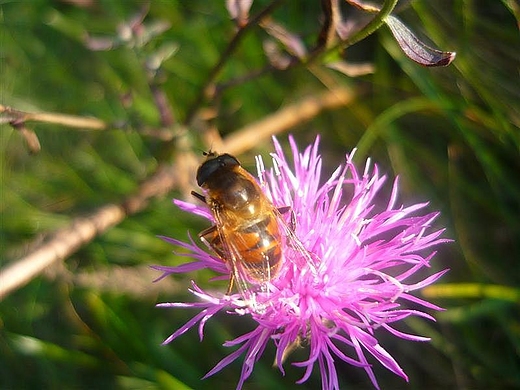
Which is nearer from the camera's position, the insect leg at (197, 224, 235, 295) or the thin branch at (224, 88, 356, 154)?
the insect leg at (197, 224, 235, 295)

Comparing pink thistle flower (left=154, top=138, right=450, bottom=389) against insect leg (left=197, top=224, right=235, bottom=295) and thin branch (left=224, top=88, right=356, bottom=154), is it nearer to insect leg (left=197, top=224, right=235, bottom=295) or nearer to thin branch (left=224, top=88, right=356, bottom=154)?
insect leg (left=197, top=224, right=235, bottom=295)

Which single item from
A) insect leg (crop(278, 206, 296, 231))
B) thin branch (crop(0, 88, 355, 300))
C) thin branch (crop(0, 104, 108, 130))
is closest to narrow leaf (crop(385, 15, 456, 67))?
insect leg (crop(278, 206, 296, 231))

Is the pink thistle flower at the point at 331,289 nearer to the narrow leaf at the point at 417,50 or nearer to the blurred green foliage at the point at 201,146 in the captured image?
the narrow leaf at the point at 417,50

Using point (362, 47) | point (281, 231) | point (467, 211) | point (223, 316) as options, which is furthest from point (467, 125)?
point (223, 316)

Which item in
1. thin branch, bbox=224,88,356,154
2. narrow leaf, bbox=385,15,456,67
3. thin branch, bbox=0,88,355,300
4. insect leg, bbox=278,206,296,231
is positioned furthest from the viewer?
thin branch, bbox=224,88,356,154

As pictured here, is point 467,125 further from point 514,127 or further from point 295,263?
point 295,263

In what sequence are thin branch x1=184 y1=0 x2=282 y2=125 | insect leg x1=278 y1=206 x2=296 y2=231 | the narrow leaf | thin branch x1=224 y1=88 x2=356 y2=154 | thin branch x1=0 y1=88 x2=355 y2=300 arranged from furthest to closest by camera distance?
thin branch x1=224 y1=88 x2=356 y2=154, thin branch x1=0 y1=88 x2=355 y2=300, thin branch x1=184 y1=0 x2=282 y2=125, insect leg x1=278 y1=206 x2=296 y2=231, the narrow leaf

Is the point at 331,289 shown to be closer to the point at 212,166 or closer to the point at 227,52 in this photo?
the point at 212,166

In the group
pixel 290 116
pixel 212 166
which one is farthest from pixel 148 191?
pixel 212 166
